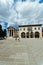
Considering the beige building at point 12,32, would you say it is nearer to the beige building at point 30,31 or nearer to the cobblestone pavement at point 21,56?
the beige building at point 30,31

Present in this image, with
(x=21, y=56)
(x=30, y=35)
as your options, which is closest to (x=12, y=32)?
(x=30, y=35)

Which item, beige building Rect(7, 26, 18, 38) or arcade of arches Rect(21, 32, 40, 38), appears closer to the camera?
arcade of arches Rect(21, 32, 40, 38)

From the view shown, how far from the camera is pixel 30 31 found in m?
74.9

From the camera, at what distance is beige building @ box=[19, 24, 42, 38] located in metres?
73.2

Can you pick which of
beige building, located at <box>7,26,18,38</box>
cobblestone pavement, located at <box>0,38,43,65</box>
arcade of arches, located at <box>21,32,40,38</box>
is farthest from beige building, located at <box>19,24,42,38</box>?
cobblestone pavement, located at <box>0,38,43,65</box>

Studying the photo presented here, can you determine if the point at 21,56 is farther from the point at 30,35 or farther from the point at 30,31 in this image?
the point at 30,31

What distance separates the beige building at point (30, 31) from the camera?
240ft

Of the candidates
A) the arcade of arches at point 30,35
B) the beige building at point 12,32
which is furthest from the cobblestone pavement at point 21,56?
the beige building at point 12,32

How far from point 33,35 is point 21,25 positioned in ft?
32.8

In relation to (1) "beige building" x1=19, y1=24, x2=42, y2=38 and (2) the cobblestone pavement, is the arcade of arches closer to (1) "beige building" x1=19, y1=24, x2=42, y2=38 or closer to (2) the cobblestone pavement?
(1) "beige building" x1=19, y1=24, x2=42, y2=38

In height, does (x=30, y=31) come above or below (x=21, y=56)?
above

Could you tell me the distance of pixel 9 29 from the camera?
75.5 m

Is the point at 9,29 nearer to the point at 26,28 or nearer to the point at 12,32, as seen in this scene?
the point at 12,32

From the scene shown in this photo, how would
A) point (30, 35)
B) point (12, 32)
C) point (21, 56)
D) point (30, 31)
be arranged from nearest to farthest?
1. point (21, 56)
2. point (30, 35)
3. point (30, 31)
4. point (12, 32)
